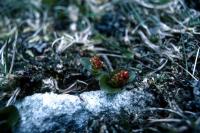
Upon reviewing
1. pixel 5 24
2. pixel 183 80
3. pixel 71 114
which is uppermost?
pixel 183 80

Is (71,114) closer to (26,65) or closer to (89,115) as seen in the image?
(89,115)

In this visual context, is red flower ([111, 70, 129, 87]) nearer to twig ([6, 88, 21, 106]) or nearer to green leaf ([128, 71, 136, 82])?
green leaf ([128, 71, 136, 82])

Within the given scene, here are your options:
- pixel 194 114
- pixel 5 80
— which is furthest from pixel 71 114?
pixel 194 114

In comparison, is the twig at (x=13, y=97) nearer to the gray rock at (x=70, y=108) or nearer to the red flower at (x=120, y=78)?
the gray rock at (x=70, y=108)

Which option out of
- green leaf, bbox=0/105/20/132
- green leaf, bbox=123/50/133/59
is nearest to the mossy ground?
green leaf, bbox=123/50/133/59

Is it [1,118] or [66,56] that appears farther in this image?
[66,56]

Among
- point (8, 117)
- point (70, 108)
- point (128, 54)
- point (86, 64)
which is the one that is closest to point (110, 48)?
point (128, 54)

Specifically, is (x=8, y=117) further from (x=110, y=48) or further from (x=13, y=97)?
(x=110, y=48)
